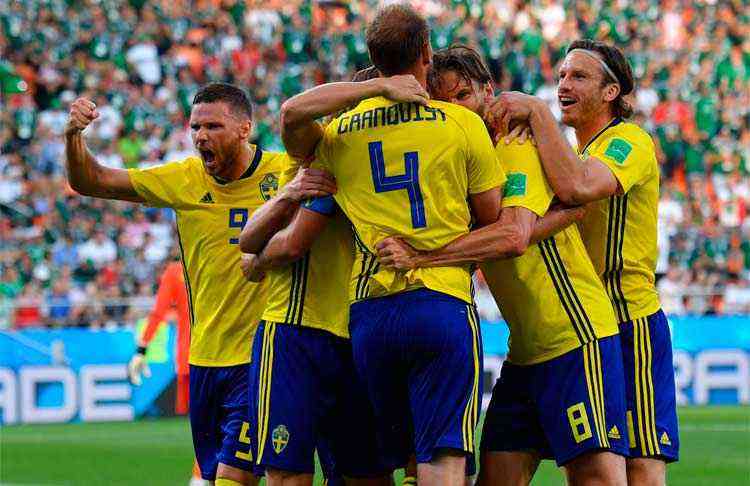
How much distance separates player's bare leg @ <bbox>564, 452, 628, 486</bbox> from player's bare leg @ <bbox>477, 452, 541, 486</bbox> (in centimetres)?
27

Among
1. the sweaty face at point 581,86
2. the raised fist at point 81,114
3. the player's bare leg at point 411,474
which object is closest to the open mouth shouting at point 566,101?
the sweaty face at point 581,86

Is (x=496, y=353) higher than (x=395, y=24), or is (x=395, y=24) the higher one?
(x=395, y=24)

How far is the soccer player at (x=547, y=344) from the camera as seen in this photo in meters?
6.36

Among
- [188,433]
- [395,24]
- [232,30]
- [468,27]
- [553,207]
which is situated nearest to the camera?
[395,24]

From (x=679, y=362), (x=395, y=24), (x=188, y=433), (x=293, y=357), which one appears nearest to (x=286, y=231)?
(x=293, y=357)

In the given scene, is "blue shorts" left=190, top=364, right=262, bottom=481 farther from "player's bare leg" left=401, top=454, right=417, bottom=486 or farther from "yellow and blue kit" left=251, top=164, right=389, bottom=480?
"player's bare leg" left=401, top=454, right=417, bottom=486

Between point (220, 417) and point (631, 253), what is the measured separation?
239 cm

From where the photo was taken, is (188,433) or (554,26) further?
(554,26)

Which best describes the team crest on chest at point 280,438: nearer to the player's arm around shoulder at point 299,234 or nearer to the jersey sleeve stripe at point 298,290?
the jersey sleeve stripe at point 298,290

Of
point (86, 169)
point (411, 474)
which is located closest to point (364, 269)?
point (86, 169)

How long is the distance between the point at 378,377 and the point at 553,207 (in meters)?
1.07

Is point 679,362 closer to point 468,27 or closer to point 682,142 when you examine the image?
point 682,142

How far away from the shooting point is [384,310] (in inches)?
235

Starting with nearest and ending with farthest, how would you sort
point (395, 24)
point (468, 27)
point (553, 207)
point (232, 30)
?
point (395, 24)
point (553, 207)
point (232, 30)
point (468, 27)
